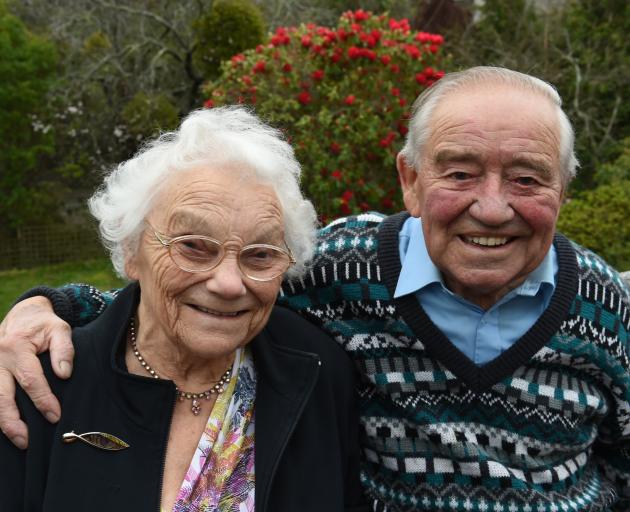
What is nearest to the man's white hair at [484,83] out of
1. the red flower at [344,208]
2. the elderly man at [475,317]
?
the elderly man at [475,317]

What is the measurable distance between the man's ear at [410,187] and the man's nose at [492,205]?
229 millimetres

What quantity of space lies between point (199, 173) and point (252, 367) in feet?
2.09

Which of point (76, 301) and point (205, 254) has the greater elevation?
point (205, 254)

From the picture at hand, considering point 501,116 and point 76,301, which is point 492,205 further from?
point 76,301

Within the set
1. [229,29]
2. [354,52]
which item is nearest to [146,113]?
[229,29]

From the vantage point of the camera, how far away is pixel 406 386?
2342 millimetres

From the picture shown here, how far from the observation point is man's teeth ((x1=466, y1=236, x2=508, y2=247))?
215 cm

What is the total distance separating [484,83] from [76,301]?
141 centimetres

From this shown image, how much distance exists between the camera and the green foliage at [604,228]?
6.14 m

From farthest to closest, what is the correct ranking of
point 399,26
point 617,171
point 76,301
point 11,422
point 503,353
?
point 617,171
point 399,26
point 76,301
point 503,353
point 11,422

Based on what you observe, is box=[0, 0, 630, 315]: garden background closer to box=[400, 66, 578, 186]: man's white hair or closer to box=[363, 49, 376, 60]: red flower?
box=[363, 49, 376, 60]: red flower

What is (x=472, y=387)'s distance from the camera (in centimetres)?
226

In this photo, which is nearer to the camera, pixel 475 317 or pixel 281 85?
pixel 475 317

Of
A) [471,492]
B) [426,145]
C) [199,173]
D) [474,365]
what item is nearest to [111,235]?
[199,173]
